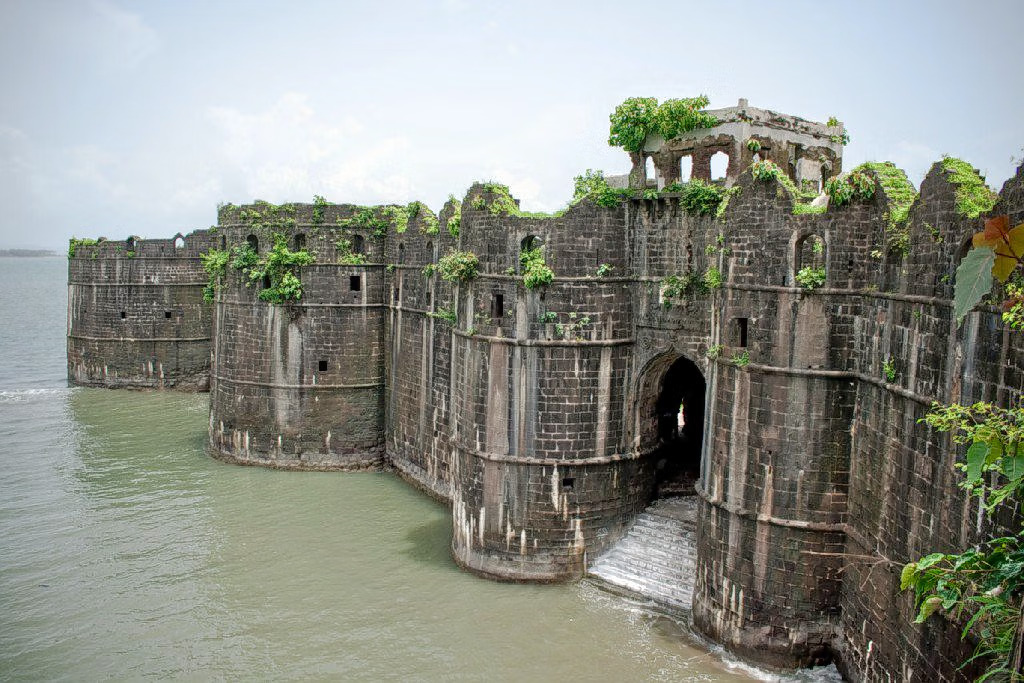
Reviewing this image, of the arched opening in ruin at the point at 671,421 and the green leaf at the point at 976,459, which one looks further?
the arched opening in ruin at the point at 671,421

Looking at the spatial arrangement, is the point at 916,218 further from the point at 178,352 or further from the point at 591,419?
the point at 178,352

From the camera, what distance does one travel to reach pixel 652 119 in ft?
47.9

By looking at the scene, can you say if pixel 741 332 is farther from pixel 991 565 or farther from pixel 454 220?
pixel 454 220

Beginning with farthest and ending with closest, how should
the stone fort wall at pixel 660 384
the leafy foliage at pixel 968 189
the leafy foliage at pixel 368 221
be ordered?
the leafy foliage at pixel 368 221 → the stone fort wall at pixel 660 384 → the leafy foliage at pixel 968 189

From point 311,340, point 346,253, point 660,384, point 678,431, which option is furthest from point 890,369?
point 311,340

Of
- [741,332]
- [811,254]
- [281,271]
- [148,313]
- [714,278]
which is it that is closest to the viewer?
[811,254]

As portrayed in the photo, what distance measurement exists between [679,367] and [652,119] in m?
5.15

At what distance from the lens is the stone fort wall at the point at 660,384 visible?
9758mm

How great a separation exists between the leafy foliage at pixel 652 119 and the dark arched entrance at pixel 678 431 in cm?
411

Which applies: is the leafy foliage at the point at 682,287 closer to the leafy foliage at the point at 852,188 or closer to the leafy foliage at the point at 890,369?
the leafy foliage at the point at 852,188

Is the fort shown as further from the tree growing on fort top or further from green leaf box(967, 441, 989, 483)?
green leaf box(967, 441, 989, 483)

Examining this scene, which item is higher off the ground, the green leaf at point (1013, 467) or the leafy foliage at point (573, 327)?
the leafy foliage at point (573, 327)

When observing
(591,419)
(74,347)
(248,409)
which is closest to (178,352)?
(74,347)

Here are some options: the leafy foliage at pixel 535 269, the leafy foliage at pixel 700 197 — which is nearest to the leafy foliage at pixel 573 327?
the leafy foliage at pixel 535 269
